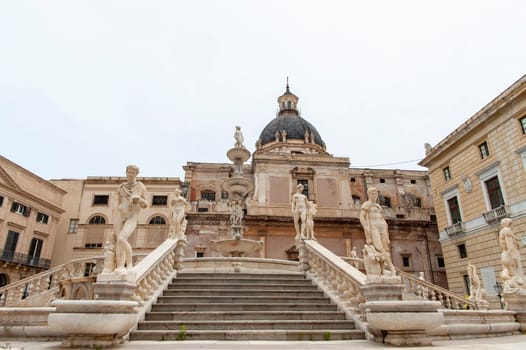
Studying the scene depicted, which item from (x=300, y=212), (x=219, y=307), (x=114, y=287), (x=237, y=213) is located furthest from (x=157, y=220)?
(x=114, y=287)

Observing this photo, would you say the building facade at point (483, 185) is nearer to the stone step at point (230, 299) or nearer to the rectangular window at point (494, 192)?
the rectangular window at point (494, 192)

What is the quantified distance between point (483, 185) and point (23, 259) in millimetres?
34923

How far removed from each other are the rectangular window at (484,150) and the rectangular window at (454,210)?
3404mm

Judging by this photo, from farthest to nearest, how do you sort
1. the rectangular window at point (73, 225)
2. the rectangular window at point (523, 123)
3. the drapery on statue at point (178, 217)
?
the rectangular window at point (73, 225) < the rectangular window at point (523, 123) < the drapery on statue at point (178, 217)

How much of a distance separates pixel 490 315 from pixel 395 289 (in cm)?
279

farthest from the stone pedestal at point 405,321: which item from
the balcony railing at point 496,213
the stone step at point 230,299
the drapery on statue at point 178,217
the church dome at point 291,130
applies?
the church dome at point 291,130

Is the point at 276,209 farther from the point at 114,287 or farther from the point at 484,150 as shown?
the point at 114,287

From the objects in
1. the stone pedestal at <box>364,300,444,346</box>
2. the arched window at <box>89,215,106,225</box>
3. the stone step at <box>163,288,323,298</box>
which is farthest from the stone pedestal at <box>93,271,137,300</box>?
the arched window at <box>89,215,106,225</box>

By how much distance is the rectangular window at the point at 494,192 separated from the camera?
62.5 ft

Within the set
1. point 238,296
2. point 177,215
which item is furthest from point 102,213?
A: point 238,296

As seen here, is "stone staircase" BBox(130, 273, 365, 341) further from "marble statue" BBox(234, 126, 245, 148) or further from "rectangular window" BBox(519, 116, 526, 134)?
"rectangular window" BBox(519, 116, 526, 134)

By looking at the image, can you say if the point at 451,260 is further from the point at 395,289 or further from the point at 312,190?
the point at 395,289

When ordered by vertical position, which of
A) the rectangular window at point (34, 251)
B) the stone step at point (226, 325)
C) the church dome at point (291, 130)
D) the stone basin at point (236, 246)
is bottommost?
the stone step at point (226, 325)

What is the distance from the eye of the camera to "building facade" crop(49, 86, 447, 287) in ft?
97.7
